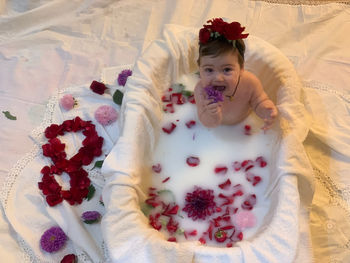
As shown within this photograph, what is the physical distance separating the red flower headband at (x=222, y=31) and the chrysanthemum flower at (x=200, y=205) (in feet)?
1.51

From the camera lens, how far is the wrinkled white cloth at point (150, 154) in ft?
2.90

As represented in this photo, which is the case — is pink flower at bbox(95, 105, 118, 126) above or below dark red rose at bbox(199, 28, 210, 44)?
below

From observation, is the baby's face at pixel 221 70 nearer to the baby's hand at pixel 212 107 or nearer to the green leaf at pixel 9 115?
the baby's hand at pixel 212 107

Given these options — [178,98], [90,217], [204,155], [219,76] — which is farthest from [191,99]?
[90,217]

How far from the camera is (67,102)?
1.45 meters

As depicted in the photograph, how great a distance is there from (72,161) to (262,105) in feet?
2.21

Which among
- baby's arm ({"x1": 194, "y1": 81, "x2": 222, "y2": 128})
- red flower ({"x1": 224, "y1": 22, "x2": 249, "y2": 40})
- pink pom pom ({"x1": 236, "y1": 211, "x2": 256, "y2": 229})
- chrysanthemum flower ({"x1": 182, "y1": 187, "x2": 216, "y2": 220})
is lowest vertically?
chrysanthemum flower ({"x1": 182, "y1": 187, "x2": 216, "y2": 220})

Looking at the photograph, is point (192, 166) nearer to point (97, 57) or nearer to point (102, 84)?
point (102, 84)

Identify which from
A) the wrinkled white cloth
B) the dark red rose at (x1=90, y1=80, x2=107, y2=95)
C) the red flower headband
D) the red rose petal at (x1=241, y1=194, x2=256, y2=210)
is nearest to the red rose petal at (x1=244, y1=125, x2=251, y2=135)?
the wrinkled white cloth

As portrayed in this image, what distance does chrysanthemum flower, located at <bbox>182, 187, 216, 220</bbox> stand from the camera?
3.69 feet

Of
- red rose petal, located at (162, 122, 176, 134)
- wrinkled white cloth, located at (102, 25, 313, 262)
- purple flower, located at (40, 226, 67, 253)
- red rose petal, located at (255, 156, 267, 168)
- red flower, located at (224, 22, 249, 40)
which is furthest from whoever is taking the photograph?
red rose petal, located at (162, 122, 176, 134)

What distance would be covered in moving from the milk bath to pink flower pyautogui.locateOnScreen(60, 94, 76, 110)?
1.25 ft

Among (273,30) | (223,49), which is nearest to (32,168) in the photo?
(223,49)

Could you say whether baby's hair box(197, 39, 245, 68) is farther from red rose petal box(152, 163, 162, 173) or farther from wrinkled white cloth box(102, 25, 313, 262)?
red rose petal box(152, 163, 162, 173)
